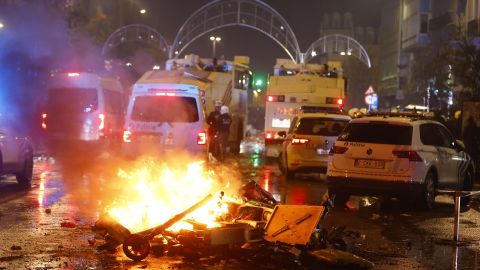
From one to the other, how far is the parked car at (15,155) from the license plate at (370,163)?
6.72m

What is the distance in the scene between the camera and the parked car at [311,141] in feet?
54.0

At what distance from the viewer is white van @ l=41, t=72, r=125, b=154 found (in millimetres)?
21625

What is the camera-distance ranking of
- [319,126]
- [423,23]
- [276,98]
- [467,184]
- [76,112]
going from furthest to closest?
[423,23]
[276,98]
[76,112]
[319,126]
[467,184]

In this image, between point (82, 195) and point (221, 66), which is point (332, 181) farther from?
point (221, 66)

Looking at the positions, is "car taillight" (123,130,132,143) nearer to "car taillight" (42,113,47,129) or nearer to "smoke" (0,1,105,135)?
"car taillight" (42,113,47,129)

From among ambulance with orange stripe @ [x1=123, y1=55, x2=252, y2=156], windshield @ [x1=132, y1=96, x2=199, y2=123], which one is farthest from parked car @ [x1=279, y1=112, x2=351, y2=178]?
windshield @ [x1=132, y1=96, x2=199, y2=123]

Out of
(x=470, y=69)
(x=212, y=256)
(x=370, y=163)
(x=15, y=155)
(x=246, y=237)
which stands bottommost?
(x=212, y=256)

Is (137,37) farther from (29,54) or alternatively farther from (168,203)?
(168,203)

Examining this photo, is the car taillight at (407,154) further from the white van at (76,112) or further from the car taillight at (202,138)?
the white van at (76,112)

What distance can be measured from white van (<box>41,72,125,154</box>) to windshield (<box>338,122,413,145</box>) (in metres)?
11.2

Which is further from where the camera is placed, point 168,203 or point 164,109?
point 164,109

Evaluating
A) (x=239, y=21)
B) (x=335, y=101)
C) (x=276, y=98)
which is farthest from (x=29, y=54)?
(x=239, y=21)

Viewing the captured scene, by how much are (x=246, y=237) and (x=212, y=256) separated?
0.44 meters

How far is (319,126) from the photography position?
16938 mm
